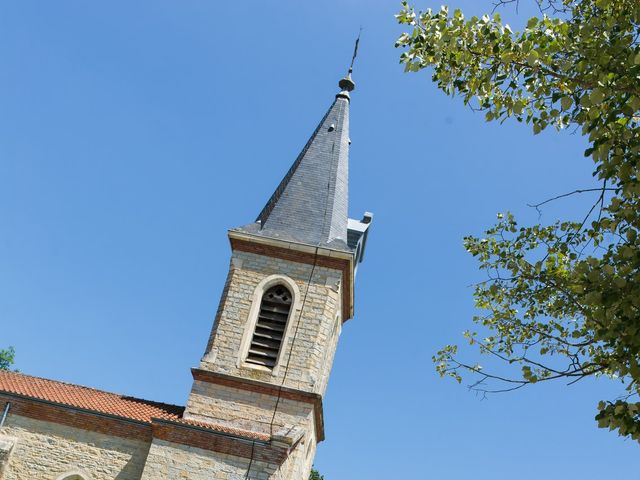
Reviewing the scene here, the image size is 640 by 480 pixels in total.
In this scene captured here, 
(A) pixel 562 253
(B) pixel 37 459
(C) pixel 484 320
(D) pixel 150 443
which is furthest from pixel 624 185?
(B) pixel 37 459

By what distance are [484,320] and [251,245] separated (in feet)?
23.2

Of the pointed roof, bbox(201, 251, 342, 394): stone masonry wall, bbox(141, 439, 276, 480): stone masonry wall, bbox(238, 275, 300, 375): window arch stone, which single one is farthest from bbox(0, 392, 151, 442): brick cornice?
the pointed roof

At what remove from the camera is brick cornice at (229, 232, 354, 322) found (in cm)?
1539

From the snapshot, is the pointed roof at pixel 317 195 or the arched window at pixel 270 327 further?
the pointed roof at pixel 317 195

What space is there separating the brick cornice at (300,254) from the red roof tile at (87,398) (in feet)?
12.1

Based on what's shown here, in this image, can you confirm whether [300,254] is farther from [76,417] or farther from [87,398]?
[76,417]

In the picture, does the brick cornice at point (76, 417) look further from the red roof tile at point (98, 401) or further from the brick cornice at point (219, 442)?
the brick cornice at point (219, 442)

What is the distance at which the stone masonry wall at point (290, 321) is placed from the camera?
14422 millimetres

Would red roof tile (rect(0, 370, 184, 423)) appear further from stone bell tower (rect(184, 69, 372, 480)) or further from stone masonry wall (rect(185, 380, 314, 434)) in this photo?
stone bell tower (rect(184, 69, 372, 480))

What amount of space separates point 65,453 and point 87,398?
138 cm

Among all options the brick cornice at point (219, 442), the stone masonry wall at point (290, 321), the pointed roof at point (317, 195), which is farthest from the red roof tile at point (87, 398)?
the pointed roof at point (317, 195)

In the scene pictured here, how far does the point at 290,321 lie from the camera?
14953mm

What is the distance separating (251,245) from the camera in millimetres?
15648

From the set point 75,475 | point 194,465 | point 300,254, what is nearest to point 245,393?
point 194,465
